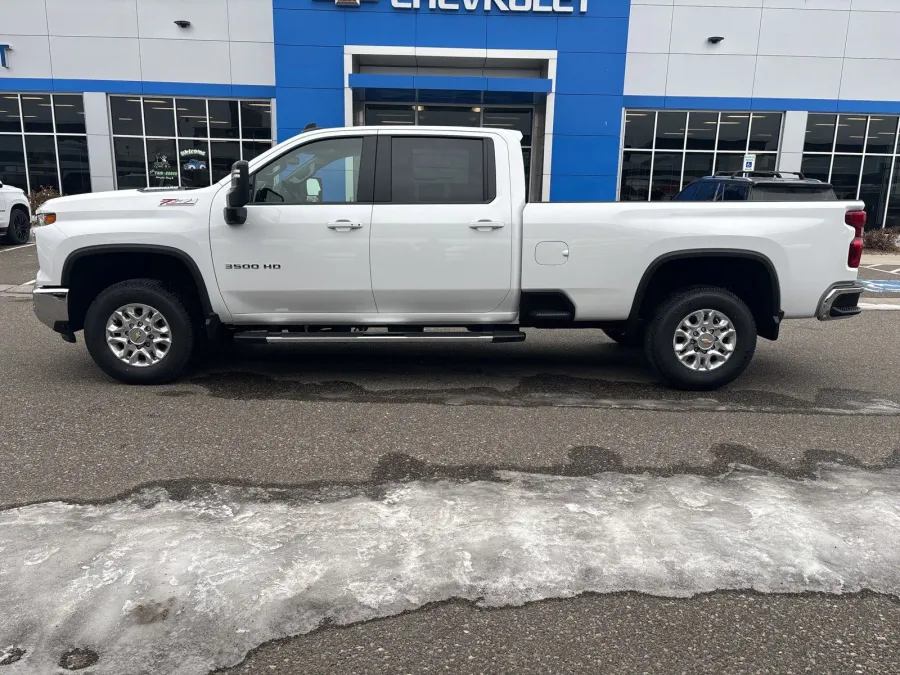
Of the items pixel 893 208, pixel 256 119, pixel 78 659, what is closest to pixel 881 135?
pixel 893 208

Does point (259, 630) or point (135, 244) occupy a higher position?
point (135, 244)

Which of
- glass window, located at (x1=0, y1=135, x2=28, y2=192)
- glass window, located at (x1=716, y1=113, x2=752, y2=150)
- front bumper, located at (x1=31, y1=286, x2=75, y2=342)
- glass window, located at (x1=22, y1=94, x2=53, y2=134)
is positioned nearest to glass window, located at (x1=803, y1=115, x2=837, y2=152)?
glass window, located at (x1=716, y1=113, x2=752, y2=150)

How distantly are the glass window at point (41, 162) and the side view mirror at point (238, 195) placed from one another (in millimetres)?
19872

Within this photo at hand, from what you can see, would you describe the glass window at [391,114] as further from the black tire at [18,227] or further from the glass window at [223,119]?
the black tire at [18,227]

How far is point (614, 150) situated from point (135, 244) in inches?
698

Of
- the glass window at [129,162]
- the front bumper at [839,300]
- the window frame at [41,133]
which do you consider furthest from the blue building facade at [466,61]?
the front bumper at [839,300]

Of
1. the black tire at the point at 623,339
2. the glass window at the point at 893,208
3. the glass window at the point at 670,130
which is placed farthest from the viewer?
the glass window at the point at 893,208

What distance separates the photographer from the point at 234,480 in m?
4.00

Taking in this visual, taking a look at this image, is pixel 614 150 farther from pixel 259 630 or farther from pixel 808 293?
pixel 259 630

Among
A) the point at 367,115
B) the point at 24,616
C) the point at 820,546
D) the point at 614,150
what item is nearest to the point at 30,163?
the point at 367,115

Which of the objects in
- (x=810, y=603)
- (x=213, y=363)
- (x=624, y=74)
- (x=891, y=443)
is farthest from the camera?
(x=624, y=74)

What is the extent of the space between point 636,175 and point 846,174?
6.78 metres

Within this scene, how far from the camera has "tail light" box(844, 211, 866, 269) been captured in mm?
5477

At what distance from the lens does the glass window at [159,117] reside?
69.8 ft
